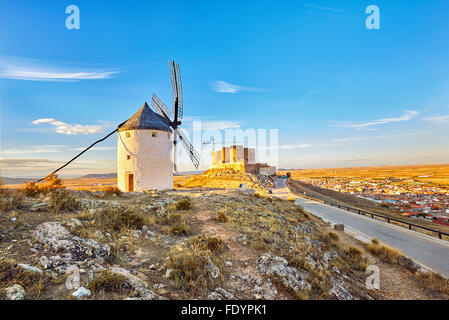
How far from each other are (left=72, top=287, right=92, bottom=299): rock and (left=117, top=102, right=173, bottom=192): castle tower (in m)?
14.5

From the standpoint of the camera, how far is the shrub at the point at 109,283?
3768mm

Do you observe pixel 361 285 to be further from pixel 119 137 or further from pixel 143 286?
pixel 119 137

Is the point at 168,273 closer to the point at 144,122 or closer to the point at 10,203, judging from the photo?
the point at 10,203

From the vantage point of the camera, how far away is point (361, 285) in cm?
696

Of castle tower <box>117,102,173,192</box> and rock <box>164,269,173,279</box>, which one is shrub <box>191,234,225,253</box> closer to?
rock <box>164,269,173,279</box>

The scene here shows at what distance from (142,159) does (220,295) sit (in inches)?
594

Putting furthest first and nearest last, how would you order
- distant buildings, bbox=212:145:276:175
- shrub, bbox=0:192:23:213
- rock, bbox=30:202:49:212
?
distant buildings, bbox=212:145:276:175, rock, bbox=30:202:49:212, shrub, bbox=0:192:23:213

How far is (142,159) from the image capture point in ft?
57.0

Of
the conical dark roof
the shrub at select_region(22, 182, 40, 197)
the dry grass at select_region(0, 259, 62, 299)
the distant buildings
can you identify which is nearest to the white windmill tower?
the conical dark roof

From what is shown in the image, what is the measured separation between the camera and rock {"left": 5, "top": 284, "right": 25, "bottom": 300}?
127 inches

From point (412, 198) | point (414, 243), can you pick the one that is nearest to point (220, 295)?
point (414, 243)

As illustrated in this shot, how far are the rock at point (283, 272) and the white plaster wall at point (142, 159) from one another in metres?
13.7

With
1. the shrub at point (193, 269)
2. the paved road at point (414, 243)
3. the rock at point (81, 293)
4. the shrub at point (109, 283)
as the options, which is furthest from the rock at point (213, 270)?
the paved road at point (414, 243)
